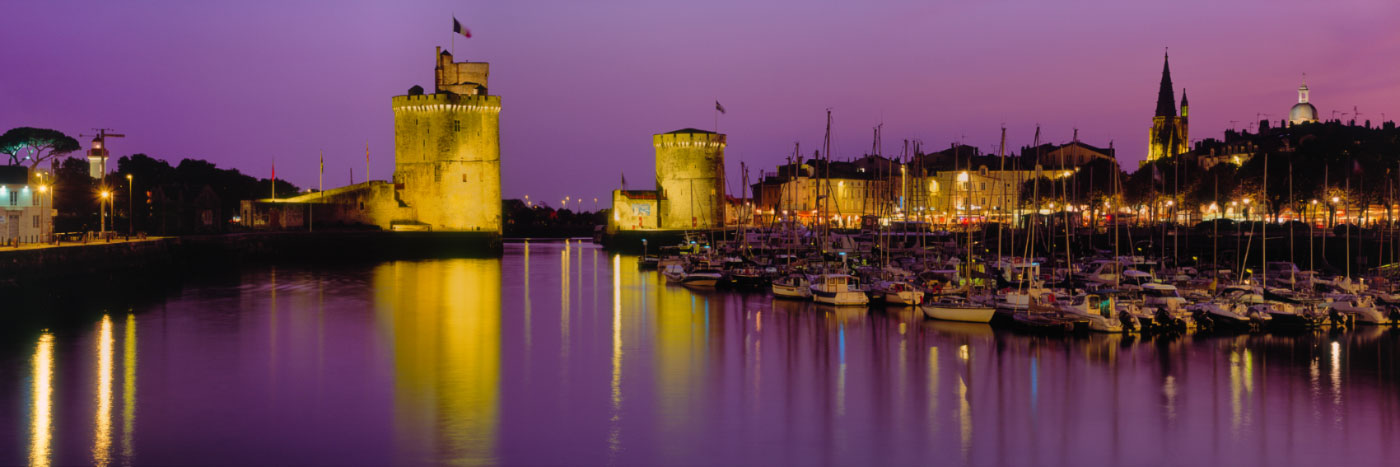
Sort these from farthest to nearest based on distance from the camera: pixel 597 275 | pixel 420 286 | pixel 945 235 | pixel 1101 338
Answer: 1. pixel 945 235
2. pixel 597 275
3. pixel 420 286
4. pixel 1101 338

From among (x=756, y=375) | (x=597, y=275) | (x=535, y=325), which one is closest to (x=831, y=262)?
(x=597, y=275)

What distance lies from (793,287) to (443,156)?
2911cm

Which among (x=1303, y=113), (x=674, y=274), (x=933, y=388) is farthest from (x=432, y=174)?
(x=1303, y=113)

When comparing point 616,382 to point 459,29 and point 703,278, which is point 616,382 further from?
point 459,29

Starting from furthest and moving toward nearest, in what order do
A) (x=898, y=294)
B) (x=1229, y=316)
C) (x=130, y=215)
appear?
(x=130, y=215) → (x=898, y=294) → (x=1229, y=316)

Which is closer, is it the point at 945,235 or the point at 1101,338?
the point at 1101,338

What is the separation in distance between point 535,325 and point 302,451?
1305 cm

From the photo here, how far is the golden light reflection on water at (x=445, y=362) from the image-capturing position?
13789 millimetres

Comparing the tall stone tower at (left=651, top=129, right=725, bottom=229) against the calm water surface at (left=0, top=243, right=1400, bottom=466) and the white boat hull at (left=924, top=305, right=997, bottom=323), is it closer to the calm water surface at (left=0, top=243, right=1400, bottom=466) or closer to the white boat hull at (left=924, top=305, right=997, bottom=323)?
the calm water surface at (left=0, top=243, right=1400, bottom=466)

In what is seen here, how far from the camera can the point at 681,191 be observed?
61594 mm

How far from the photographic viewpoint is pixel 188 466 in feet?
40.4

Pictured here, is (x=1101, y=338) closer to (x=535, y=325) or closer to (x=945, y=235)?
(x=535, y=325)

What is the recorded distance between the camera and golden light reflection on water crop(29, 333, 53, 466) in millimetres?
12805

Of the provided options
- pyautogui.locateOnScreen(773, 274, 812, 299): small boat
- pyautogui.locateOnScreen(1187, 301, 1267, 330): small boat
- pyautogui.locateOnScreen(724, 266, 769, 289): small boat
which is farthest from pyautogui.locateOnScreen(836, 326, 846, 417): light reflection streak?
pyautogui.locateOnScreen(724, 266, 769, 289): small boat
